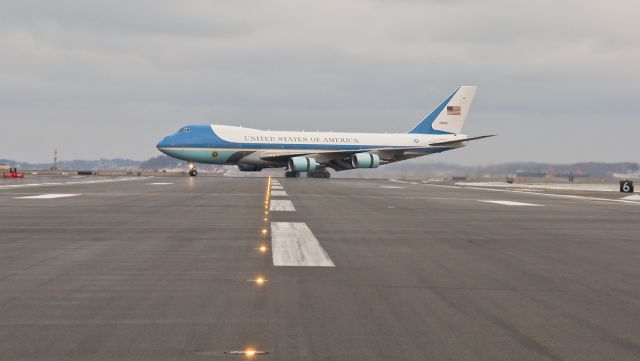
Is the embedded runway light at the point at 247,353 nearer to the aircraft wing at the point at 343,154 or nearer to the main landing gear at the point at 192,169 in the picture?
the aircraft wing at the point at 343,154

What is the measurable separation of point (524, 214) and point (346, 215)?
6124 millimetres

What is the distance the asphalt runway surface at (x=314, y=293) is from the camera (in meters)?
5.22

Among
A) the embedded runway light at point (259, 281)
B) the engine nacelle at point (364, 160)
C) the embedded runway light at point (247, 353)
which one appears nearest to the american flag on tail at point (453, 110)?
the engine nacelle at point (364, 160)

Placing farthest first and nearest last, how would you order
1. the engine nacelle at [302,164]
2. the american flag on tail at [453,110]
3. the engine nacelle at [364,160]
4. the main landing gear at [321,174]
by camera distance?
1. the american flag on tail at [453,110]
2. the main landing gear at [321,174]
3. the engine nacelle at [364,160]
4. the engine nacelle at [302,164]

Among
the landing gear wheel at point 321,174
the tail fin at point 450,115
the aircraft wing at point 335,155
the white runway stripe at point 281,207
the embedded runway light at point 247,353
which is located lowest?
the embedded runway light at point 247,353

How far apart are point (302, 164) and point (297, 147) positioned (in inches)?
82.6

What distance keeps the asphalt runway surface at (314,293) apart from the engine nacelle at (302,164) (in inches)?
1941

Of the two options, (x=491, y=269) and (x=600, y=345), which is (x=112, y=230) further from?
(x=600, y=345)

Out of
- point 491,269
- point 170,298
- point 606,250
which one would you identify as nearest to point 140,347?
point 170,298

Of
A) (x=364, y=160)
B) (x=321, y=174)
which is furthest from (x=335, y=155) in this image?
(x=321, y=174)

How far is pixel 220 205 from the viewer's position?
77.0ft

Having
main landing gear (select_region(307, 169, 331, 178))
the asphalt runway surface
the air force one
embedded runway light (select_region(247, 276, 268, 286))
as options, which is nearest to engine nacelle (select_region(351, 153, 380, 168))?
the air force one

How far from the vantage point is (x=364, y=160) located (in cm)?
6638

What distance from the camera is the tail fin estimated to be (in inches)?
3019
